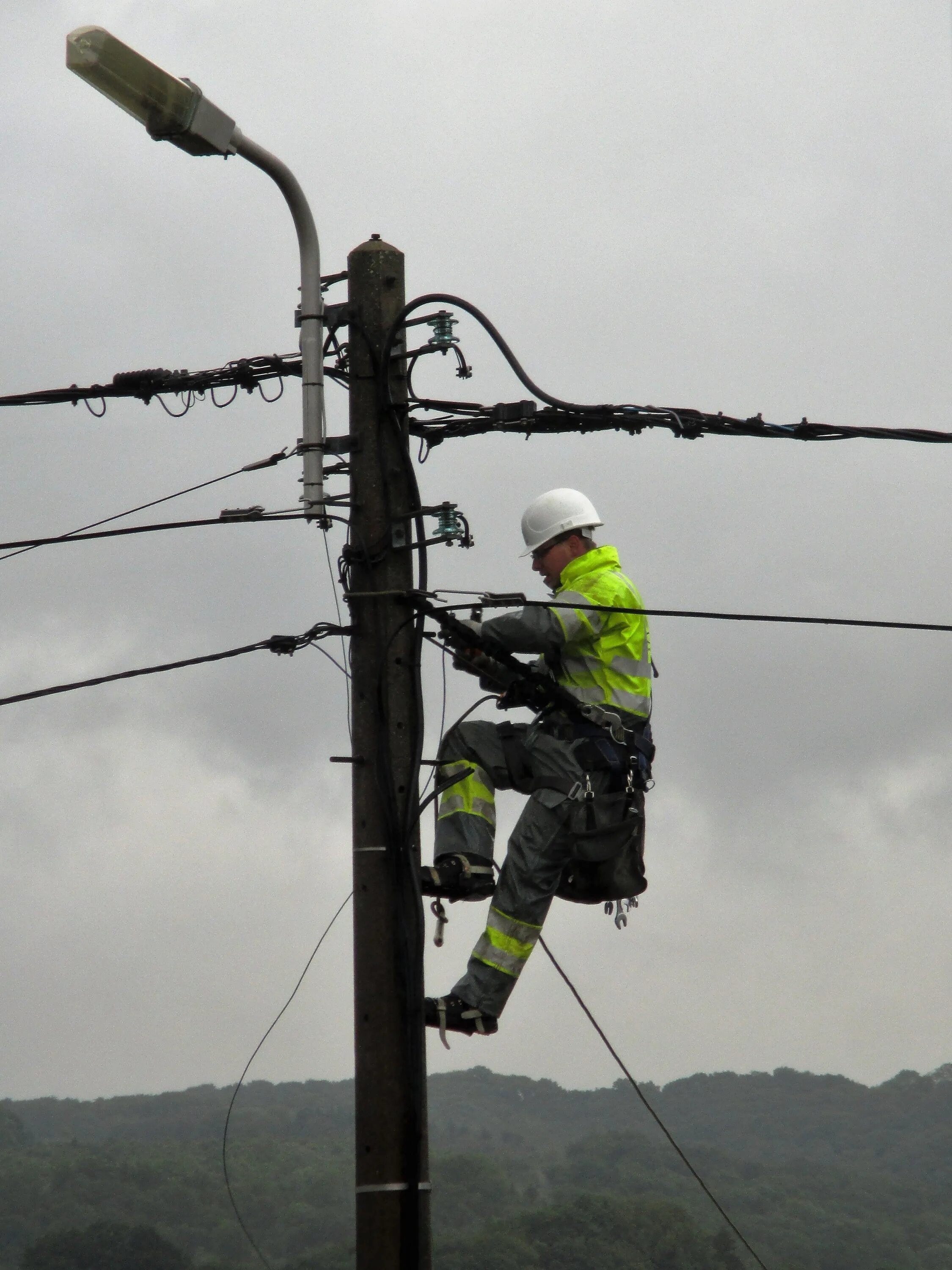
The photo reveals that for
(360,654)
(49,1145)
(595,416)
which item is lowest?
(360,654)

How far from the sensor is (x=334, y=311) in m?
7.78

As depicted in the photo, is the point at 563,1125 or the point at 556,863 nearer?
the point at 556,863

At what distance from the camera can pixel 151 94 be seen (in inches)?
278

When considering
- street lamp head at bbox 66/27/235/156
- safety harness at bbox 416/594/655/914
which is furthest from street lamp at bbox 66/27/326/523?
safety harness at bbox 416/594/655/914

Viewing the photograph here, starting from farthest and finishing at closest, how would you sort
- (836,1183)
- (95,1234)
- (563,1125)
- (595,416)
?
(563,1125) → (836,1183) → (95,1234) → (595,416)

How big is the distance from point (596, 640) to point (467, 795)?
3.07 ft

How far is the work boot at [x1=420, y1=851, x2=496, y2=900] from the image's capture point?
7.52 m

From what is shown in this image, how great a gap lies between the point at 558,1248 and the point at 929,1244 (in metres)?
33.3

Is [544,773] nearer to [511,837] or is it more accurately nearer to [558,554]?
[511,837]

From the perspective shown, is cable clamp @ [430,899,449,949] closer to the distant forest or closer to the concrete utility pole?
the concrete utility pole

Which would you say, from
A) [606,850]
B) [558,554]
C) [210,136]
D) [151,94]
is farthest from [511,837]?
[151,94]

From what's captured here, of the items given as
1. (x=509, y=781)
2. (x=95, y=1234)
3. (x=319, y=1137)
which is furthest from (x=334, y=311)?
(x=319, y=1137)

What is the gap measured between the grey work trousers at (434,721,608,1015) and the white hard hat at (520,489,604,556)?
988mm

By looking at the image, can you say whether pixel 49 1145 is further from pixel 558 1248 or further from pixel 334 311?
pixel 334 311
